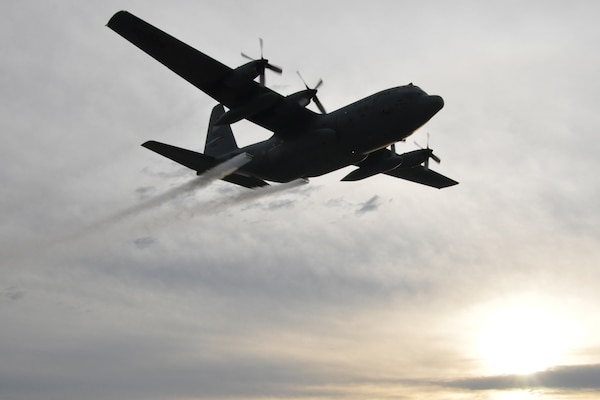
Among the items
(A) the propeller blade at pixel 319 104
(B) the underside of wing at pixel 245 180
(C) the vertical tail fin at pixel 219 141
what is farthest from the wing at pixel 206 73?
(C) the vertical tail fin at pixel 219 141

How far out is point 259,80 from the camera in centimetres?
2905

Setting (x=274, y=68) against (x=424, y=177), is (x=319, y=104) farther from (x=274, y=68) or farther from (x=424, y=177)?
(x=424, y=177)

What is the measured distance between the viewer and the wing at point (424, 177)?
38781 millimetres

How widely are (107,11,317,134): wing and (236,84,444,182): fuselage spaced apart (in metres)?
0.97

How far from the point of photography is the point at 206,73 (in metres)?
29.0

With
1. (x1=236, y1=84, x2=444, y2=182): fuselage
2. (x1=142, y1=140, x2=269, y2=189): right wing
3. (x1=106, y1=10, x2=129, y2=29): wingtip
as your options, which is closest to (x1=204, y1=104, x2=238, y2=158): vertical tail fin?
(x1=142, y1=140, x2=269, y2=189): right wing

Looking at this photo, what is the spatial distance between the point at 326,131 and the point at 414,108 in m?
4.49

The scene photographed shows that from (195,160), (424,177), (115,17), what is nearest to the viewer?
(115,17)

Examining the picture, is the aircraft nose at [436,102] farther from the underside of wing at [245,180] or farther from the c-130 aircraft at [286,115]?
the underside of wing at [245,180]

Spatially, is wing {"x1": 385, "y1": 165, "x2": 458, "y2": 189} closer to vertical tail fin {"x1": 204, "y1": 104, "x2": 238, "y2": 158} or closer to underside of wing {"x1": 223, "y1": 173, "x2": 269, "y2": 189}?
underside of wing {"x1": 223, "y1": 173, "x2": 269, "y2": 189}

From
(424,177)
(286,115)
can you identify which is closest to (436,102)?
(286,115)

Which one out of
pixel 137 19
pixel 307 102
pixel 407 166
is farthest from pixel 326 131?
pixel 137 19

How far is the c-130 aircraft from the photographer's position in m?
28.1

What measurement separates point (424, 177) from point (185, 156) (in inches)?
629
